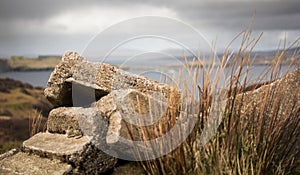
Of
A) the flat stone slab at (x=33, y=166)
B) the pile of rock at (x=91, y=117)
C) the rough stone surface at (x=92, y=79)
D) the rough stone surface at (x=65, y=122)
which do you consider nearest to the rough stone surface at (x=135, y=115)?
the pile of rock at (x=91, y=117)

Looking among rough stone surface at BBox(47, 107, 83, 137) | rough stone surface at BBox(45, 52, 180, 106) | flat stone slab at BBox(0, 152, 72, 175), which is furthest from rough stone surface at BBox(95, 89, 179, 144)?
flat stone slab at BBox(0, 152, 72, 175)

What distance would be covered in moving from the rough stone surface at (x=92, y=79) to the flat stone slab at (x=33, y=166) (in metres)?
1.13

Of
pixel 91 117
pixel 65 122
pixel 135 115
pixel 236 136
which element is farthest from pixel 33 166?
pixel 236 136

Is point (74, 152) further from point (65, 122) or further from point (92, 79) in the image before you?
point (92, 79)

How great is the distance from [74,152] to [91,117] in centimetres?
56

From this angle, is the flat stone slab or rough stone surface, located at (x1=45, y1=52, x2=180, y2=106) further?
rough stone surface, located at (x1=45, y1=52, x2=180, y2=106)

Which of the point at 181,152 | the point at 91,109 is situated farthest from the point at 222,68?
the point at 91,109

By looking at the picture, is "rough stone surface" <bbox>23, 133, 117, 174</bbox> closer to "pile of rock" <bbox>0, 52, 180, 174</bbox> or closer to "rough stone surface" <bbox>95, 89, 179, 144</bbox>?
"pile of rock" <bbox>0, 52, 180, 174</bbox>

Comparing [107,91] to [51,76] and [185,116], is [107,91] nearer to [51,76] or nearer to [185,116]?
[51,76]

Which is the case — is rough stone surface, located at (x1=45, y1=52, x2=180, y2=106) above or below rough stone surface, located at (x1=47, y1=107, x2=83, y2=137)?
above

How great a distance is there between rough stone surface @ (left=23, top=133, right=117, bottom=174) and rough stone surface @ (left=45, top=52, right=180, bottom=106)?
0.82 meters

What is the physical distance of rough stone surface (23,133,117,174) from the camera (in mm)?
4734

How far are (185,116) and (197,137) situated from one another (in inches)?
12.3

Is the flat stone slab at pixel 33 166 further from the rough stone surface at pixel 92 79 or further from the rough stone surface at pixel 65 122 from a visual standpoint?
the rough stone surface at pixel 92 79
